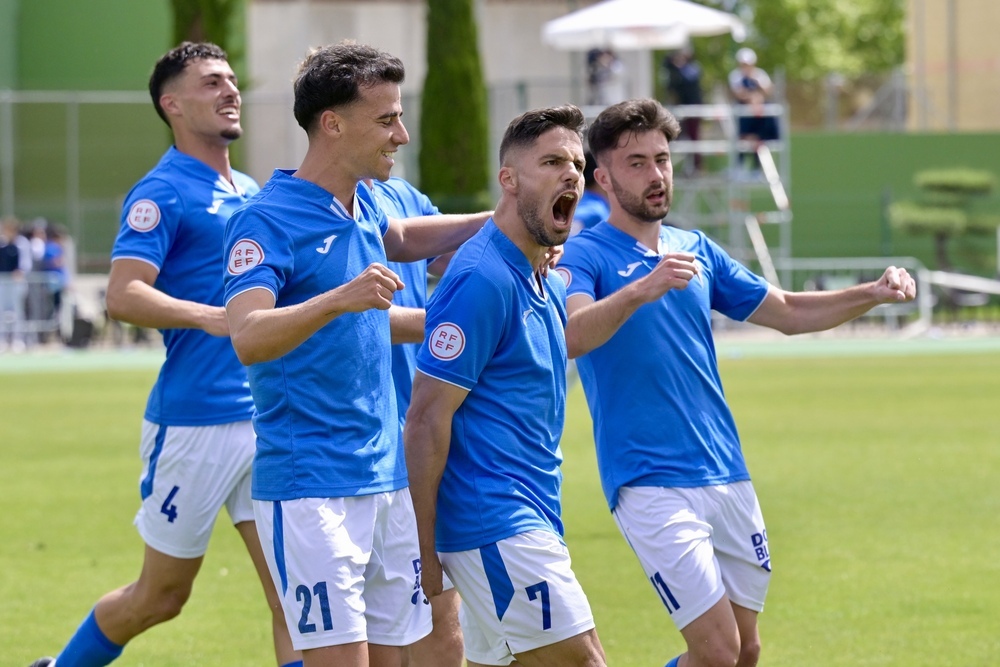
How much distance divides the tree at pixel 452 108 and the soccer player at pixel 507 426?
2595cm

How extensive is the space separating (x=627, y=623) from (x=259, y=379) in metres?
3.84

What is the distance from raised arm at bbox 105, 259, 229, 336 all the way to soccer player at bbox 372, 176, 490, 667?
736 mm

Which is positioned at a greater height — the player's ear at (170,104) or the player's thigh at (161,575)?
the player's ear at (170,104)

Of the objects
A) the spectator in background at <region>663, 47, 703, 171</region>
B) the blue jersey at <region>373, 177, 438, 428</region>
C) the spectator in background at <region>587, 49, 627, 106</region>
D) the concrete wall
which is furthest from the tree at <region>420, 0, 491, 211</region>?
the blue jersey at <region>373, 177, 438, 428</region>

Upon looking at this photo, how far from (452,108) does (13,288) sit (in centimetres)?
976

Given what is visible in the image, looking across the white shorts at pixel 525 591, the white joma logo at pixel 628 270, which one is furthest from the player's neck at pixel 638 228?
the white shorts at pixel 525 591

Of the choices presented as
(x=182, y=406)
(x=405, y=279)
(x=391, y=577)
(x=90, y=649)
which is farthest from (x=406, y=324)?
(x=90, y=649)

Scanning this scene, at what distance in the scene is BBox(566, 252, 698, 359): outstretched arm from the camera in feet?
16.3

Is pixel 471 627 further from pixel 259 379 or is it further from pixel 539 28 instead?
pixel 539 28

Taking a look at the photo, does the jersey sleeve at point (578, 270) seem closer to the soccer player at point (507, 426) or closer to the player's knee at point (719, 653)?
the soccer player at point (507, 426)

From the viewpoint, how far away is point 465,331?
15.5 ft

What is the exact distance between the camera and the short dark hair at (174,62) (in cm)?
646

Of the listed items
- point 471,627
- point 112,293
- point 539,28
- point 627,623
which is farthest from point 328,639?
point 539,28

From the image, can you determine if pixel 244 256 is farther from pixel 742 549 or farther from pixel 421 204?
pixel 742 549
